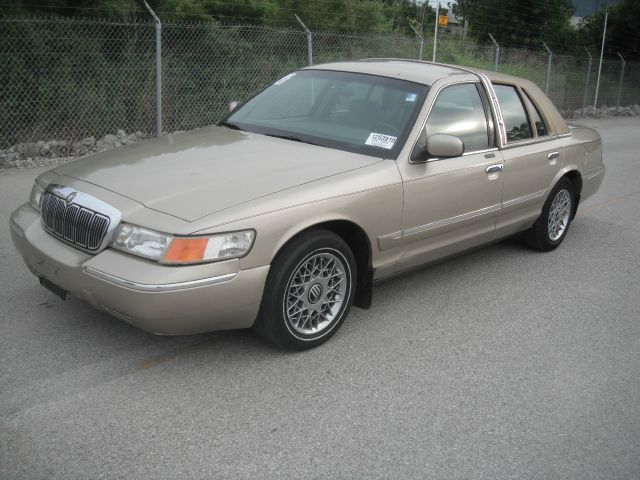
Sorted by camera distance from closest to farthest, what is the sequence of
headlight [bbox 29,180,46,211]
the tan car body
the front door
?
the tan car body → headlight [bbox 29,180,46,211] → the front door

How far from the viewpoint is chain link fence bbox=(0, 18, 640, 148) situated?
9.74 metres

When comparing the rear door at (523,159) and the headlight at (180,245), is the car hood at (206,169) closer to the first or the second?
the headlight at (180,245)

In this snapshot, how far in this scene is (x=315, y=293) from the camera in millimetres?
4082

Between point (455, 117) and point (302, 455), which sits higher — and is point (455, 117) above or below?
above

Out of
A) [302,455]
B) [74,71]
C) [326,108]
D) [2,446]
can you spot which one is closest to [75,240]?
[2,446]

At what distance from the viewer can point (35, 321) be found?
4258 millimetres

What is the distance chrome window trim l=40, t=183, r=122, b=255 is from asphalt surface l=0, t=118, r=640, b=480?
621 millimetres

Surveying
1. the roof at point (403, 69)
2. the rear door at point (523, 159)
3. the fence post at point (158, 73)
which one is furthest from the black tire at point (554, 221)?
the fence post at point (158, 73)

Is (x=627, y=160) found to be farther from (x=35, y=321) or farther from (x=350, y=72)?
(x=35, y=321)

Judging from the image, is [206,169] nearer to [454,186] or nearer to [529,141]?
[454,186]

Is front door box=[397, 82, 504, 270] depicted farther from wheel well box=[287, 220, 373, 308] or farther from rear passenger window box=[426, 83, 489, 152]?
wheel well box=[287, 220, 373, 308]

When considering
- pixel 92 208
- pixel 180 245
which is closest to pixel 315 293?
pixel 180 245

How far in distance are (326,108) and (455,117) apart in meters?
0.94

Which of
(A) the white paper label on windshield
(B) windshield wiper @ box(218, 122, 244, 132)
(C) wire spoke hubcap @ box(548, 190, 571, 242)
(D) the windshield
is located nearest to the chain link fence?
(B) windshield wiper @ box(218, 122, 244, 132)
